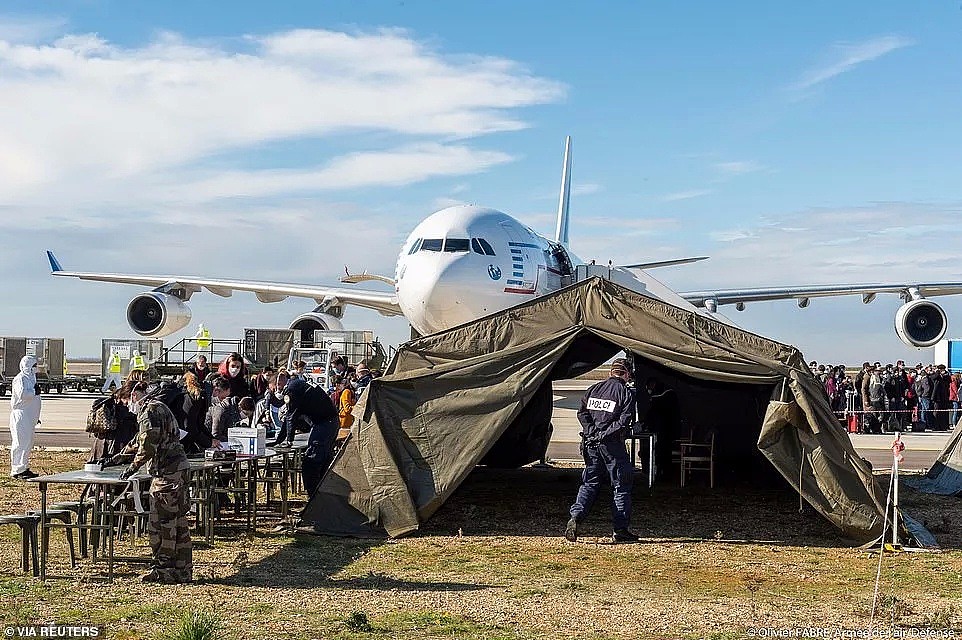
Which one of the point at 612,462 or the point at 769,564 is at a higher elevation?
the point at 612,462

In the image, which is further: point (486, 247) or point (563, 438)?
point (563, 438)

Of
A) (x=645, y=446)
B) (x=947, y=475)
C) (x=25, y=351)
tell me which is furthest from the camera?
(x=25, y=351)

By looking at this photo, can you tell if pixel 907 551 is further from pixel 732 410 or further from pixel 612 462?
pixel 732 410

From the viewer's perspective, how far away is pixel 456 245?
19891 millimetres

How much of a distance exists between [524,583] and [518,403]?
2.59 m

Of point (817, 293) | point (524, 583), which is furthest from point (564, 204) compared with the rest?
point (524, 583)

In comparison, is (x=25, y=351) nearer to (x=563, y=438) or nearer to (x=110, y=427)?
(x=563, y=438)

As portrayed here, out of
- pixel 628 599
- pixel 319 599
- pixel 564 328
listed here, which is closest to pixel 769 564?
pixel 628 599

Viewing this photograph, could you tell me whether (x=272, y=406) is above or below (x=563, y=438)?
above

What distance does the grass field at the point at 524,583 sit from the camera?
711 centimetres

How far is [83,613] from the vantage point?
7.27 metres

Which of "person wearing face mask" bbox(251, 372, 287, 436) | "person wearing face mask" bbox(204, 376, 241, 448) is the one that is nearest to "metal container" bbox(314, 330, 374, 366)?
"person wearing face mask" bbox(251, 372, 287, 436)

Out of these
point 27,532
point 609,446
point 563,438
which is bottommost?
point 563,438

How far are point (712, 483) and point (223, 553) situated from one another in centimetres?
731
